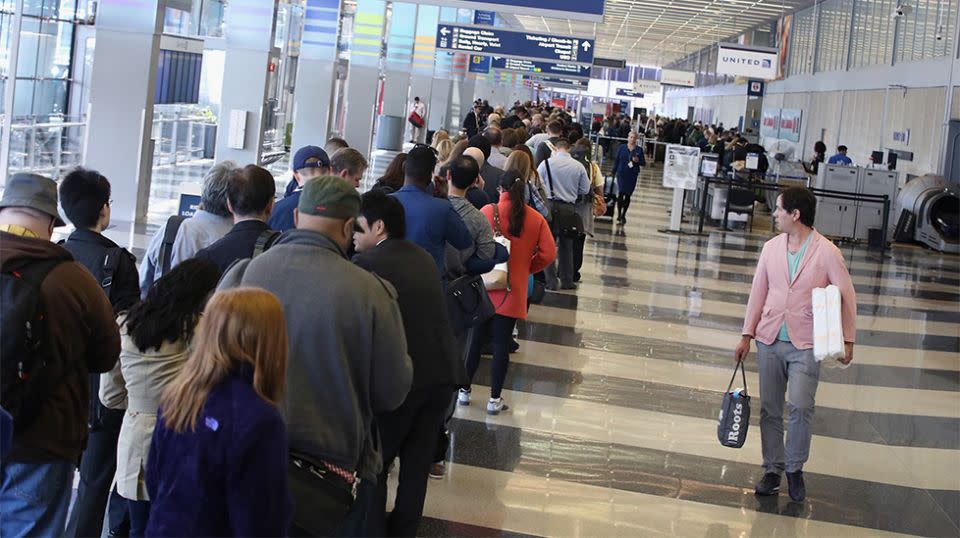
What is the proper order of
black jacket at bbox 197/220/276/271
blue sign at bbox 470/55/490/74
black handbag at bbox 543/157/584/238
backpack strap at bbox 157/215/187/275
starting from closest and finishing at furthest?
black jacket at bbox 197/220/276/271
backpack strap at bbox 157/215/187/275
black handbag at bbox 543/157/584/238
blue sign at bbox 470/55/490/74

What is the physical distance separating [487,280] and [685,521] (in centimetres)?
213

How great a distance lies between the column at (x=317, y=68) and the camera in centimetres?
2056

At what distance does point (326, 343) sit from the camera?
3717 millimetres

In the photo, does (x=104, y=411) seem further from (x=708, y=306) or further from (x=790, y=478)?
(x=708, y=306)

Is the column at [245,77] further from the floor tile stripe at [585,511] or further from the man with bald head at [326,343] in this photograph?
the man with bald head at [326,343]

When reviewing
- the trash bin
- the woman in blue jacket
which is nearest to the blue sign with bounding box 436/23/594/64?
the trash bin

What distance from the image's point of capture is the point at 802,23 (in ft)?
139

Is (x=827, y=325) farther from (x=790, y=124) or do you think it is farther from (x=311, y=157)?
(x=790, y=124)

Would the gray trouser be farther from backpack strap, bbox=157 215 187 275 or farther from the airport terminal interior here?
backpack strap, bbox=157 215 187 275

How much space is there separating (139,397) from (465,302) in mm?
2292

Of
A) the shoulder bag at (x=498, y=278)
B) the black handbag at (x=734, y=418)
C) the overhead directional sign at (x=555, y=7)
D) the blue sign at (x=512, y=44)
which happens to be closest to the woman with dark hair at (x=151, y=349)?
the shoulder bag at (x=498, y=278)

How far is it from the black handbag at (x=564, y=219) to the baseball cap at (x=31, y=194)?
26.7 ft

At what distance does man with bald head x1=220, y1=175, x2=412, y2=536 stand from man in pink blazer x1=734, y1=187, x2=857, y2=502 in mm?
3450

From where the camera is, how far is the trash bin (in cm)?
3325
